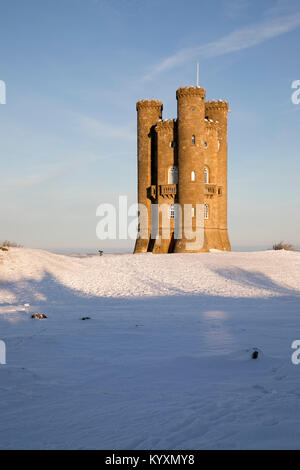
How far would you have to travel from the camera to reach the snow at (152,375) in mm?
3367

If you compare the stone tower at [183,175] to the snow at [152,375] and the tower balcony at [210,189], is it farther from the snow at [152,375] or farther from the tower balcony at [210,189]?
the snow at [152,375]

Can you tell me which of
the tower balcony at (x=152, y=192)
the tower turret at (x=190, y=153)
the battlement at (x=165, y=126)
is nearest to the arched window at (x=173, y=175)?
the tower turret at (x=190, y=153)

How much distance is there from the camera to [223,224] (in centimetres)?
3869

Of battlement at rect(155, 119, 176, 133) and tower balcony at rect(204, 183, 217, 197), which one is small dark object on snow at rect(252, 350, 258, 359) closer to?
tower balcony at rect(204, 183, 217, 197)

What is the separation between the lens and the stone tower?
34.8 metres

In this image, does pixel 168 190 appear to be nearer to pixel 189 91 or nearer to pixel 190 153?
pixel 190 153

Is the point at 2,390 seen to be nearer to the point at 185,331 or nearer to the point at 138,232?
the point at 185,331

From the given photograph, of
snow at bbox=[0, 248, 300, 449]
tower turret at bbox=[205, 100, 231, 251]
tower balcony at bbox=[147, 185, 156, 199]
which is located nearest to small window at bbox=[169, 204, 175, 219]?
tower balcony at bbox=[147, 185, 156, 199]

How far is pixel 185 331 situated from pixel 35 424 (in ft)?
15.6

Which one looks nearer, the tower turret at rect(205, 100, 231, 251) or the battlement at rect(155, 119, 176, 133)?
the battlement at rect(155, 119, 176, 133)

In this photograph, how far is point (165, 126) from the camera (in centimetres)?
3662

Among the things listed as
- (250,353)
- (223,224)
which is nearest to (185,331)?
(250,353)

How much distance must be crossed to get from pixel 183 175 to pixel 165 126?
17.8 feet

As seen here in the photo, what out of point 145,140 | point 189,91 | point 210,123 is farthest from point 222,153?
point 145,140
